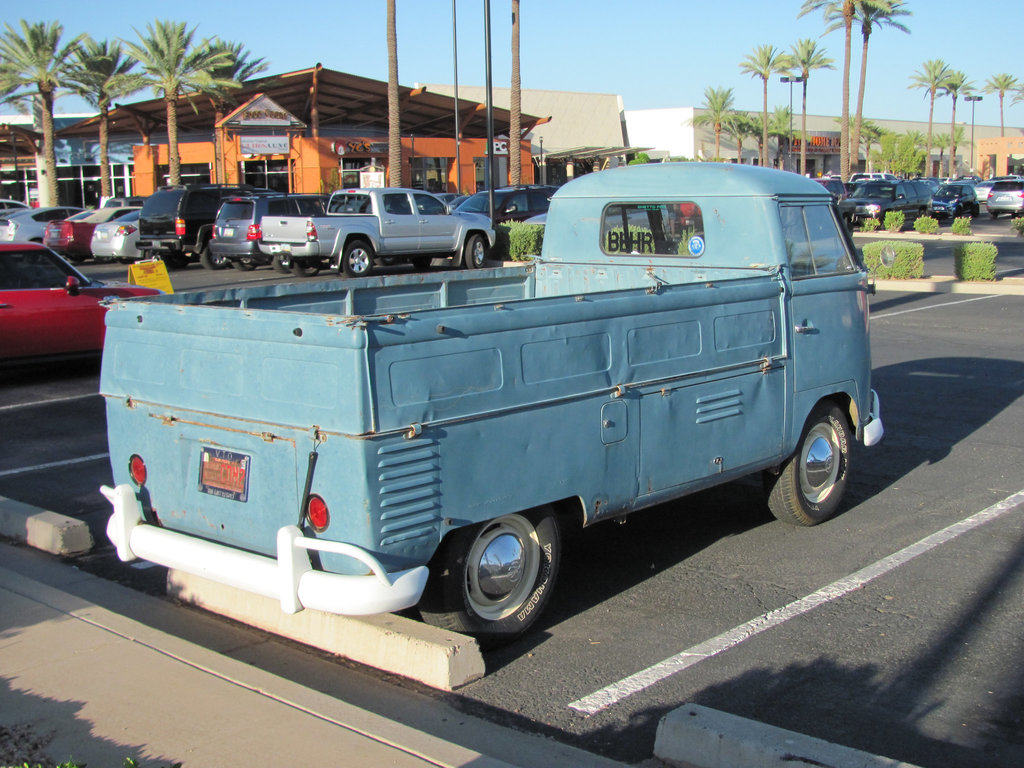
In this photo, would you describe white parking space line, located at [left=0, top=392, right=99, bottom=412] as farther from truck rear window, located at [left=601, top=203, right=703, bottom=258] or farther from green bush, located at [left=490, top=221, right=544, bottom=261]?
green bush, located at [left=490, top=221, right=544, bottom=261]

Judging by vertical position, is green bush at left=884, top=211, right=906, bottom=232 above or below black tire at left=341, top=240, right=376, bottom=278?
above

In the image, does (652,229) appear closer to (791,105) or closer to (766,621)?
(766,621)

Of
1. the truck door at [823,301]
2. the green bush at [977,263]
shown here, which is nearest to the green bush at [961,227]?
the green bush at [977,263]

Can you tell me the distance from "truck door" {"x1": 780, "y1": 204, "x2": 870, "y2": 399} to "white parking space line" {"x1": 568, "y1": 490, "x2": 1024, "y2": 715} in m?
0.99

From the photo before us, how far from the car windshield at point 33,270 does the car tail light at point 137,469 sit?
7683mm

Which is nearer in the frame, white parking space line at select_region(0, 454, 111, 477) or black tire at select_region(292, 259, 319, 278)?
white parking space line at select_region(0, 454, 111, 477)

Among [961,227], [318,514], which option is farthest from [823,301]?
[961,227]

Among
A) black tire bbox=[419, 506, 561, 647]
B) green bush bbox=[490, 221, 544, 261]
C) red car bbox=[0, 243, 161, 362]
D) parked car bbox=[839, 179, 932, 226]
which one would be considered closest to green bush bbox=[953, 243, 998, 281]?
green bush bbox=[490, 221, 544, 261]

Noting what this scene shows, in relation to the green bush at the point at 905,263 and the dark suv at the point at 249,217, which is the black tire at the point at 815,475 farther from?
the dark suv at the point at 249,217

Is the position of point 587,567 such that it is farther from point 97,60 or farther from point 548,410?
Answer: point 97,60

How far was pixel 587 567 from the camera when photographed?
6.11 meters

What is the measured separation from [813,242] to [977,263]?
1601cm

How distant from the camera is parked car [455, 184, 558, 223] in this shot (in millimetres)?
28266

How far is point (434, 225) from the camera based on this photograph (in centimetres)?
2492
